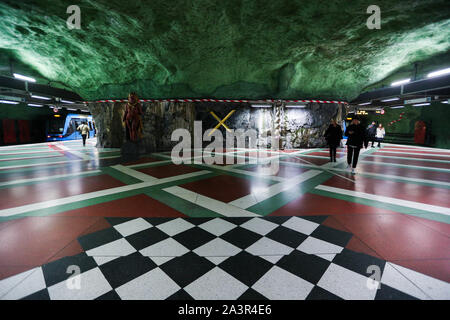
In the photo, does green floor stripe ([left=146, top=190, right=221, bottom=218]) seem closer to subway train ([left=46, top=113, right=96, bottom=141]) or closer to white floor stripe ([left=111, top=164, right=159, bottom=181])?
white floor stripe ([left=111, top=164, right=159, bottom=181])

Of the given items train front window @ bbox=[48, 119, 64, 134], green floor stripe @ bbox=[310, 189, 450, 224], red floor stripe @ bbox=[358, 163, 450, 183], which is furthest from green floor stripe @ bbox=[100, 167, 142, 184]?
train front window @ bbox=[48, 119, 64, 134]

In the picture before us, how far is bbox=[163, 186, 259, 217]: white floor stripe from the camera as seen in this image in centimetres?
296

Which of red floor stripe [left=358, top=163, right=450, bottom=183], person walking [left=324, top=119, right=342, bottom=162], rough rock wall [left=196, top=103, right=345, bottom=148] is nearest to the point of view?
red floor stripe [left=358, top=163, right=450, bottom=183]

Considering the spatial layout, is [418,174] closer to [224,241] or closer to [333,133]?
[333,133]

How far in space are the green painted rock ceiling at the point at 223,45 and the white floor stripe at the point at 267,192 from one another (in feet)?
16.3

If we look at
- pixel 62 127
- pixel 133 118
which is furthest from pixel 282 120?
pixel 62 127

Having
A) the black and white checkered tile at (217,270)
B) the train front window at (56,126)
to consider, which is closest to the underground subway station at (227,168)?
the black and white checkered tile at (217,270)

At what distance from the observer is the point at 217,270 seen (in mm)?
1725

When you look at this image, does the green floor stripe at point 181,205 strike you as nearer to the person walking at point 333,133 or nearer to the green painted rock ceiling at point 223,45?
the green painted rock ceiling at point 223,45

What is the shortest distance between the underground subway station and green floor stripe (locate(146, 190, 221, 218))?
0.12ft

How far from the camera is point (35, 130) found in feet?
57.7

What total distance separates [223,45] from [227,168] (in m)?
5.25

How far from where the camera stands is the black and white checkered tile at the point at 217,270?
147cm
